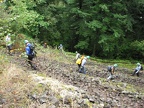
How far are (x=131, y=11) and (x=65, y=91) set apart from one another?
33.3m

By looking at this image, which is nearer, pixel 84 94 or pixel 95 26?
pixel 84 94

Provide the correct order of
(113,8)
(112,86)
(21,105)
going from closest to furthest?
(21,105) → (112,86) → (113,8)

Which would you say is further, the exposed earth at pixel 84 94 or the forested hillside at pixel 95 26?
the forested hillside at pixel 95 26

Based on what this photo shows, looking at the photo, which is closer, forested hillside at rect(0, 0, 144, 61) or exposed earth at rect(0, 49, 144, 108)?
exposed earth at rect(0, 49, 144, 108)

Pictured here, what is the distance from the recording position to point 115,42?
4022 centimetres

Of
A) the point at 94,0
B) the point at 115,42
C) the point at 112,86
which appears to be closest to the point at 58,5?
the point at 94,0

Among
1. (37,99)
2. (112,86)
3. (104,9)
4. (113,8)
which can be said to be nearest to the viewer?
(37,99)

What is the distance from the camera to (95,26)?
3681 cm

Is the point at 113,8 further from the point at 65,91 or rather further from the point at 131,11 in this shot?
the point at 65,91

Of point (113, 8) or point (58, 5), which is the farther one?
point (58, 5)

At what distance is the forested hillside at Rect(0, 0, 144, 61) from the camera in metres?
37.3

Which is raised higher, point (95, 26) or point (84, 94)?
point (95, 26)

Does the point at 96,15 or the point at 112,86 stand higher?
the point at 96,15

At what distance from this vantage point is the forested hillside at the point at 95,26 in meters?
37.3
